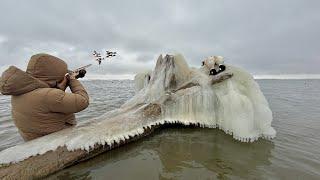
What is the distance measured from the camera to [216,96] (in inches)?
252

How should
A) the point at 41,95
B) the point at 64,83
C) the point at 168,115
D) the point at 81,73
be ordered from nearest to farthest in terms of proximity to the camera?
the point at 41,95 → the point at 64,83 → the point at 81,73 → the point at 168,115

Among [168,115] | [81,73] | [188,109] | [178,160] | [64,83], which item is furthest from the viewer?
[188,109]

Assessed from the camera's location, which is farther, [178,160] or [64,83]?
[178,160]

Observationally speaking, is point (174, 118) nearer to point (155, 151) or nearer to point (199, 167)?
point (155, 151)

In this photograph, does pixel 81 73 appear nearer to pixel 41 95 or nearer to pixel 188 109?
pixel 41 95

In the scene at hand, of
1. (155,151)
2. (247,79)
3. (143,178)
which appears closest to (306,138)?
(247,79)

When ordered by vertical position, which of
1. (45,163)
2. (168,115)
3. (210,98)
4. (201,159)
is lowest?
(201,159)

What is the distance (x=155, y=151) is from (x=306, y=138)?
404cm

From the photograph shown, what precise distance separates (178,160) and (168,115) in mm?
1739

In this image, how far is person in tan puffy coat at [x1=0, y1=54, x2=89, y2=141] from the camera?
3973 mm

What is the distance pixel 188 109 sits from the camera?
6402 mm

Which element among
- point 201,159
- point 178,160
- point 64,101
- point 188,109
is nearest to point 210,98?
point 188,109

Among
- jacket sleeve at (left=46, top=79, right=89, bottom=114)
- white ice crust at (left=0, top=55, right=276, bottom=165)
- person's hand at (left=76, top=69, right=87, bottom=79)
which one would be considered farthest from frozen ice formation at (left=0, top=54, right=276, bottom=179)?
person's hand at (left=76, top=69, right=87, bottom=79)

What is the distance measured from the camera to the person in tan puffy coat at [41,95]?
3.97m
